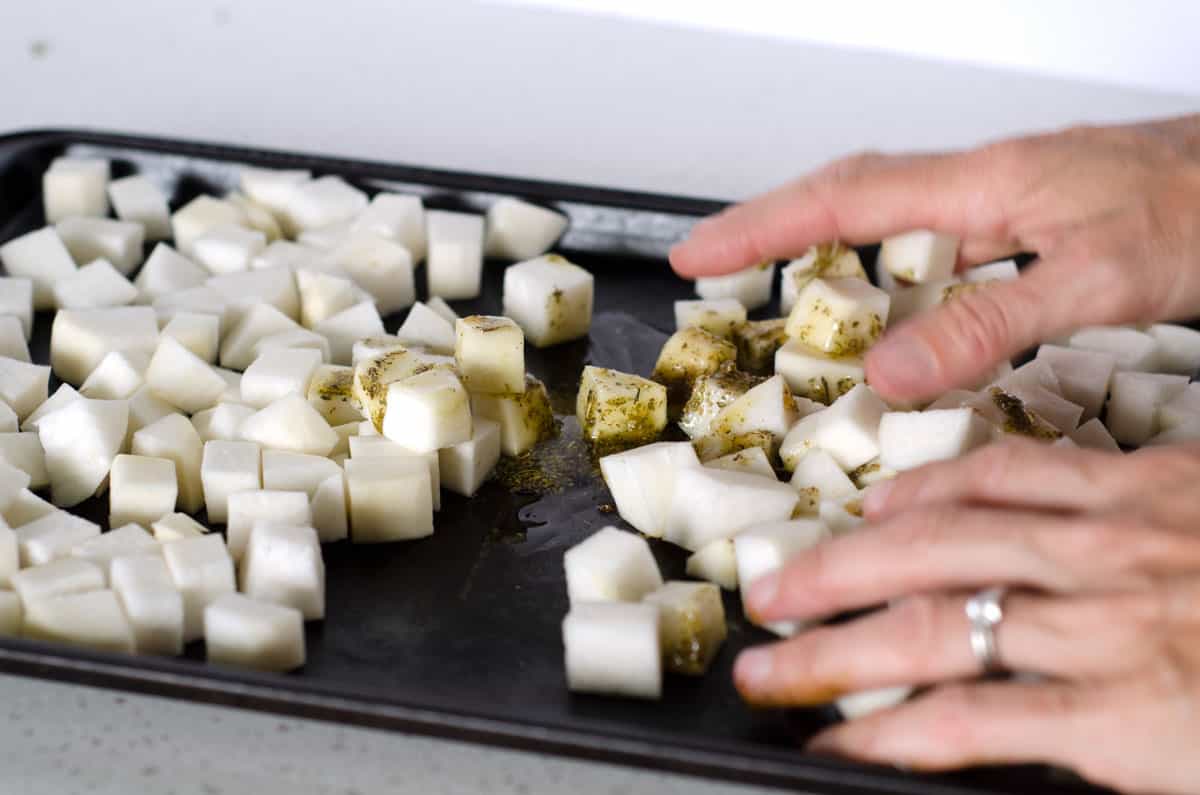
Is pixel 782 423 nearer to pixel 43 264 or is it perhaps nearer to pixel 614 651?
pixel 614 651

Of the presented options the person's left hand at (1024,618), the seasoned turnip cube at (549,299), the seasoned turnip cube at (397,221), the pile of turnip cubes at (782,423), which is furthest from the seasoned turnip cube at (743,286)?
the person's left hand at (1024,618)

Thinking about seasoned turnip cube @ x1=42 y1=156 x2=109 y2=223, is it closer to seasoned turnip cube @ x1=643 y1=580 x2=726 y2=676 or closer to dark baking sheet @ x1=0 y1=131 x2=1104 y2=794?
dark baking sheet @ x1=0 y1=131 x2=1104 y2=794

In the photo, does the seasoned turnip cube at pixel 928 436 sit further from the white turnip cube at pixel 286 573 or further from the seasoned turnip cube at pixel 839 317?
the white turnip cube at pixel 286 573

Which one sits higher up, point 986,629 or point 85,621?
point 986,629

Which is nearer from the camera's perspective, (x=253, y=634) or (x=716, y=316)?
(x=253, y=634)

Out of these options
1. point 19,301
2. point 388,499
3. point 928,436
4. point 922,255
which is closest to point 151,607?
point 388,499

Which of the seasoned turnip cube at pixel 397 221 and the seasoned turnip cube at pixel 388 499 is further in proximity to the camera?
the seasoned turnip cube at pixel 397 221
